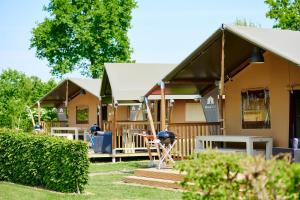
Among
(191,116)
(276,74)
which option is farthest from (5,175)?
(191,116)

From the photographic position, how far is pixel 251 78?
1529 cm

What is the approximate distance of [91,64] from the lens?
139 feet

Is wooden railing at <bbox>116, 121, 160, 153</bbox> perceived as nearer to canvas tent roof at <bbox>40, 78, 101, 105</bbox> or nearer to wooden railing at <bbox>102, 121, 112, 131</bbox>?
wooden railing at <bbox>102, 121, 112, 131</bbox>

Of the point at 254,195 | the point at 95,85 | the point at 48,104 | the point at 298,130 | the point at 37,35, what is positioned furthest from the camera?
the point at 37,35

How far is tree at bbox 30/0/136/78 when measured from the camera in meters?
41.4

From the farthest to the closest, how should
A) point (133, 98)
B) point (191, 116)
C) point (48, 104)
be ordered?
point (48, 104)
point (191, 116)
point (133, 98)

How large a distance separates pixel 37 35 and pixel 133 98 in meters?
23.2

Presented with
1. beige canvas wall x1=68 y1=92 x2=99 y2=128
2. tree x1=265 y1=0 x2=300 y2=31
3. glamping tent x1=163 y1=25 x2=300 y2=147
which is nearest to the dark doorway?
glamping tent x1=163 y1=25 x2=300 y2=147

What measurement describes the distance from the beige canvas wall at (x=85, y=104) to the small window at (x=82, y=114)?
15cm

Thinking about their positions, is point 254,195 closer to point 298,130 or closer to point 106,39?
point 298,130

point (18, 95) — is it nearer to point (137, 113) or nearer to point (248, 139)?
point (137, 113)

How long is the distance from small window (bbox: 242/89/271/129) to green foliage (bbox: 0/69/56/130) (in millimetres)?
22415

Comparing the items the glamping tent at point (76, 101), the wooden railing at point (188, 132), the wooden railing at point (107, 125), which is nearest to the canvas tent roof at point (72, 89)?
the glamping tent at point (76, 101)

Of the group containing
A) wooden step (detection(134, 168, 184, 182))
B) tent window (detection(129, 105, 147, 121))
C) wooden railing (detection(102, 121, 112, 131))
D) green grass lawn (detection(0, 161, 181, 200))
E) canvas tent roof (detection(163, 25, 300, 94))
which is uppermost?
canvas tent roof (detection(163, 25, 300, 94))
